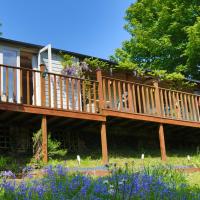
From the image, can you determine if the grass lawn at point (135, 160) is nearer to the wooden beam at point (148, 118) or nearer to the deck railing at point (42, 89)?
the wooden beam at point (148, 118)

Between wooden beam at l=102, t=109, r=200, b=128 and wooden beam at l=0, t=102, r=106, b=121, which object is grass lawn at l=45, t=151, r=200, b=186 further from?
wooden beam at l=0, t=102, r=106, b=121

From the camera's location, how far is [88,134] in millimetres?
16391

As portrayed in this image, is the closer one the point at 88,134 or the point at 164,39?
the point at 88,134

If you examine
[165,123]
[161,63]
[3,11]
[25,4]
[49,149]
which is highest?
[25,4]

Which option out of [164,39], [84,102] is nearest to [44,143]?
[84,102]

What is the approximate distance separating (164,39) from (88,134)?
13.1m

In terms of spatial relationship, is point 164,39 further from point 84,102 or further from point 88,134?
point 84,102

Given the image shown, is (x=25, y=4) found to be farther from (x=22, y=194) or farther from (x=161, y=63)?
(x=22, y=194)

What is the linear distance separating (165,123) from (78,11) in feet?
73.8

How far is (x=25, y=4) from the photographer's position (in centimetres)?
3397

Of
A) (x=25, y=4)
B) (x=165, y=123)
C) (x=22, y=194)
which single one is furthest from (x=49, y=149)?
(x=25, y=4)

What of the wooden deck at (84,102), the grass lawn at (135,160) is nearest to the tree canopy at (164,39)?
the wooden deck at (84,102)

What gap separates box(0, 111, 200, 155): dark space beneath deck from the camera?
14.1 metres

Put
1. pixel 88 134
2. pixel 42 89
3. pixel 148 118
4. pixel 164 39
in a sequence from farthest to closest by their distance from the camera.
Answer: pixel 164 39 < pixel 88 134 < pixel 148 118 < pixel 42 89
